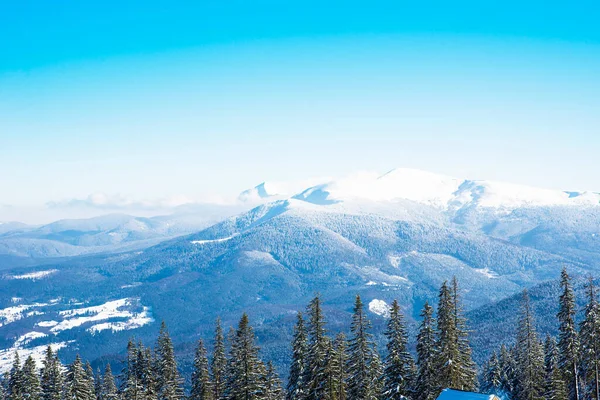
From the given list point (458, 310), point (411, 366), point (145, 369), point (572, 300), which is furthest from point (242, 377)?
point (572, 300)

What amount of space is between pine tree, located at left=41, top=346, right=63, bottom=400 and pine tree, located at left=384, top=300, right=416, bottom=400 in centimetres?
4607

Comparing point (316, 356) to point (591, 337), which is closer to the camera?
point (316, 356)

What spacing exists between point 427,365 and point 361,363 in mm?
6964

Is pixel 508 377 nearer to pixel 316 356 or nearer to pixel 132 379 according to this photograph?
pixel 316 356

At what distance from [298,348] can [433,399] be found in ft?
50.6

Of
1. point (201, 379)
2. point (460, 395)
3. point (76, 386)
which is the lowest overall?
point (201, 379)

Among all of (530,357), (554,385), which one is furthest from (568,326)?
(554,385)

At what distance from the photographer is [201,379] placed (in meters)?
77.7

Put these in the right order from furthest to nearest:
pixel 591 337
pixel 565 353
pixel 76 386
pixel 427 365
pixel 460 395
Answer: pixel 76 386, pixel 565 353, pixel 591 337, pixel 427 365, pixel 460 395

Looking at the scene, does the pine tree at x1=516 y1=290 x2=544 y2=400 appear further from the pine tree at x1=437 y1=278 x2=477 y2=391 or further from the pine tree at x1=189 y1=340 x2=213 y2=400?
the pine tree at x1=189 y1=340 x2=213 y2=400

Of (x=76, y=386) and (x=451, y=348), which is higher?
(x=451, y=348)

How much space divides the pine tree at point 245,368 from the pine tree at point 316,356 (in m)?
6.11

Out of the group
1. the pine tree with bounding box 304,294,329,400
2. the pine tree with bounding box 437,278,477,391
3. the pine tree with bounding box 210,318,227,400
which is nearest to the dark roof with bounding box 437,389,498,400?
the pine tree with bounding box 437,278,477,391

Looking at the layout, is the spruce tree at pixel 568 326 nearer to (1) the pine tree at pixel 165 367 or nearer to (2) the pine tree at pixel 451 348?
(2) the pine tree at pixel 451 348
